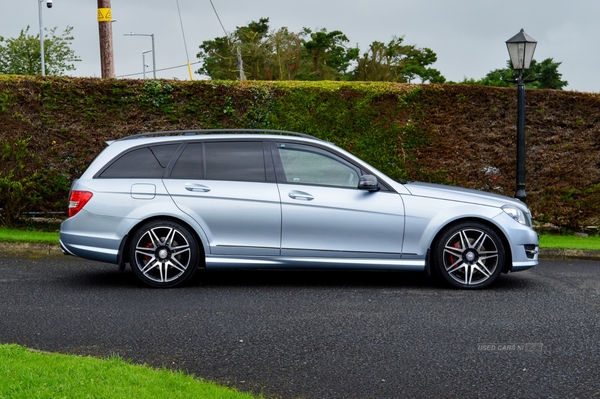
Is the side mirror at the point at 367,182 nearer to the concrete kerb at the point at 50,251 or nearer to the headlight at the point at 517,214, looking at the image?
the headlight at the point at 517,214

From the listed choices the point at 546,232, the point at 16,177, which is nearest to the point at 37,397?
the point at 16,177

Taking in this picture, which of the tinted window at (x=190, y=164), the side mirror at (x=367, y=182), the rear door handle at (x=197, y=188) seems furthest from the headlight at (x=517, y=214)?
the tinted window at (x=190, y=164)

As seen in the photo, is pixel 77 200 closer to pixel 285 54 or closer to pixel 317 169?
pixel 317 169

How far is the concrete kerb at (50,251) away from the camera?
38.3 ft

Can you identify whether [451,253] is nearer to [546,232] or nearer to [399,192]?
[399,192]

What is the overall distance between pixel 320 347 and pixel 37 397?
2.42 m

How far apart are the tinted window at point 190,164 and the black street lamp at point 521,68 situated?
6.50m

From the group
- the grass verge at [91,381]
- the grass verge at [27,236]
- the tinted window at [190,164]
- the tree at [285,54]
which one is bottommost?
the grass verge at [27,236]

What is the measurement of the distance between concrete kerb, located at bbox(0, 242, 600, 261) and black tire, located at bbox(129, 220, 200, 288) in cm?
366

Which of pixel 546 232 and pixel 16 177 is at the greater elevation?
pixel 16 177

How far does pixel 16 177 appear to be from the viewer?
522 inches

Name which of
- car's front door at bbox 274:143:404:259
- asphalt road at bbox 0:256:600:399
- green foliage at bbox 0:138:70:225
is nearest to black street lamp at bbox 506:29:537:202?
asphalt road at bbox 0:256:600:399

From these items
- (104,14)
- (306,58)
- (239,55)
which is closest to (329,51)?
(306,58)

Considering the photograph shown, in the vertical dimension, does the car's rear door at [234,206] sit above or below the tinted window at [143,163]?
below
